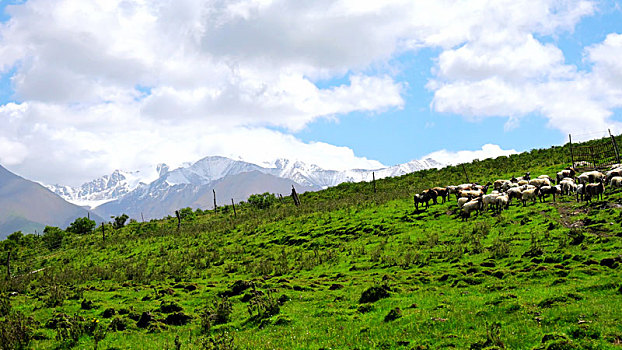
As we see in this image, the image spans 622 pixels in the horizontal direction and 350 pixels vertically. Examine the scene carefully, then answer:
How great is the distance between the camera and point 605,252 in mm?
20938

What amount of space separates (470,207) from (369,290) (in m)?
20.2

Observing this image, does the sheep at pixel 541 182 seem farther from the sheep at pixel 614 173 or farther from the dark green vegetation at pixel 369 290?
the sheep at pixel 614 173

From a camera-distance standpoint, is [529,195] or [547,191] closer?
[547,191]

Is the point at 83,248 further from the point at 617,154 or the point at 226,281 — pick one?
the point at 617,154

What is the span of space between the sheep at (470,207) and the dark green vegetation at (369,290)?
1070 millimetres

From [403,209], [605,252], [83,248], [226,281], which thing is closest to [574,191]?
[403,209]

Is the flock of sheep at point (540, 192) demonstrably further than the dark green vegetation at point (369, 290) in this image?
Yes

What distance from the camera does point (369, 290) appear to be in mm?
19438

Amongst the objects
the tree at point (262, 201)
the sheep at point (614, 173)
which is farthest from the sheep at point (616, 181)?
the tree at point (262, 201)

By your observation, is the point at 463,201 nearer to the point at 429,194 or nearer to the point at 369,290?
the point at 429,194

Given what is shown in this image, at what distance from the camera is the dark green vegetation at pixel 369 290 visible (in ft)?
45.3

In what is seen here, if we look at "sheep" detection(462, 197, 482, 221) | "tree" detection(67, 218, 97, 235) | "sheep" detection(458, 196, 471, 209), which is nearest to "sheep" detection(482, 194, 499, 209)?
"sheep" detection(462, 197, 482, 221)

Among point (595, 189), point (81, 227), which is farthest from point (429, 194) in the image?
point (81, 227)

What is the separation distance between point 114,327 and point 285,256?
1884 centimetres
